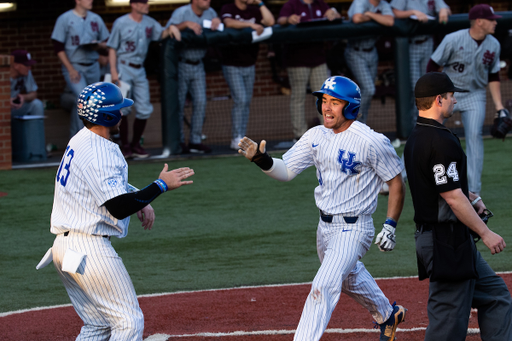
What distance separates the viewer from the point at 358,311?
214 inches

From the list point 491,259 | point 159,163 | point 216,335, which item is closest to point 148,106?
point 159,163

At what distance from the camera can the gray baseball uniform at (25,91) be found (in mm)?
11930

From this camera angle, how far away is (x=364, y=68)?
39.3 ft

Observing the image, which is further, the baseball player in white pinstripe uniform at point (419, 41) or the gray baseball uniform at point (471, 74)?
the baseball player in white pinstripe uniform at point (419, 41)

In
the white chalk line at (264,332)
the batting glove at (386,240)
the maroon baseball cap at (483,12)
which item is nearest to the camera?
the batting glove at (386,240)

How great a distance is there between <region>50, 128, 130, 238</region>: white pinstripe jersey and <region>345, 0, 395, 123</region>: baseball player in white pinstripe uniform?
830 cm

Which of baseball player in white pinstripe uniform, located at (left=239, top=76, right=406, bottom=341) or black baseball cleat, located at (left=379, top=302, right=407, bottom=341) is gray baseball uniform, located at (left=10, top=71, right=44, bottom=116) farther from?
black baseball cleat, located at (left=379, top=302, right=407, bottom=341)

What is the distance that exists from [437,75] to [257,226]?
4.33m

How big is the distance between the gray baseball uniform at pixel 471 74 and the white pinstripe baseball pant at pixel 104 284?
17.4 feet

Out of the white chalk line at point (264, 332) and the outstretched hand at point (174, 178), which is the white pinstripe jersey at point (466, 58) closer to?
the white chalk line at point (264, 332)

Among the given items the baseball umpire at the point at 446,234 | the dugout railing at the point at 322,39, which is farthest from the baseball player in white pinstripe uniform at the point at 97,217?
the dugout railing at the point at 322,39

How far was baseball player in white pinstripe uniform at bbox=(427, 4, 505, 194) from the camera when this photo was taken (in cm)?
813

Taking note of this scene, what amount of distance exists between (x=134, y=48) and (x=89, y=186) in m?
7.74

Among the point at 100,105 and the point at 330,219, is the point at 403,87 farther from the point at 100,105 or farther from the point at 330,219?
the point at 100,105
